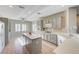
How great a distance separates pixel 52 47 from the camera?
5.24 ft

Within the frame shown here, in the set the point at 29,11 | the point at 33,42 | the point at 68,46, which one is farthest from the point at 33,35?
the point at 68,46

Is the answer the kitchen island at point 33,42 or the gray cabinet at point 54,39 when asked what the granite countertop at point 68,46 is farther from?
the kitchen island at point 33,42

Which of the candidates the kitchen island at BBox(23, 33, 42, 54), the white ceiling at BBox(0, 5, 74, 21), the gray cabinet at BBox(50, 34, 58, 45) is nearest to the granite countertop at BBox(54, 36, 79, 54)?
the gray cabinet at BBox(50, 34, 58, 45)

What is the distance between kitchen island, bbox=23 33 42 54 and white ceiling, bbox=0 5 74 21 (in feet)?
0.94

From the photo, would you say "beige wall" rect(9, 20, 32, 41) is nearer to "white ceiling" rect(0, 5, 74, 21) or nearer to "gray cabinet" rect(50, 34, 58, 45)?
"white ceiling" rect(0, 5, 74, 21)

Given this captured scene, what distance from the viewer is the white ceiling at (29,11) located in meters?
1.54

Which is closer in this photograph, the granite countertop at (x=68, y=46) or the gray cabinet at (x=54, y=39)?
the granite countertop at (x=68, y=46)

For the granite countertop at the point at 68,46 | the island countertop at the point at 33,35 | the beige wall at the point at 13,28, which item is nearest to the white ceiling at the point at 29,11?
the beige wall at the point at 13,28

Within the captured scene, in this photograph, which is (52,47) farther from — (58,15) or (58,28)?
(58,15)

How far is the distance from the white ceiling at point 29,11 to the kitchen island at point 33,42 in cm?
29
